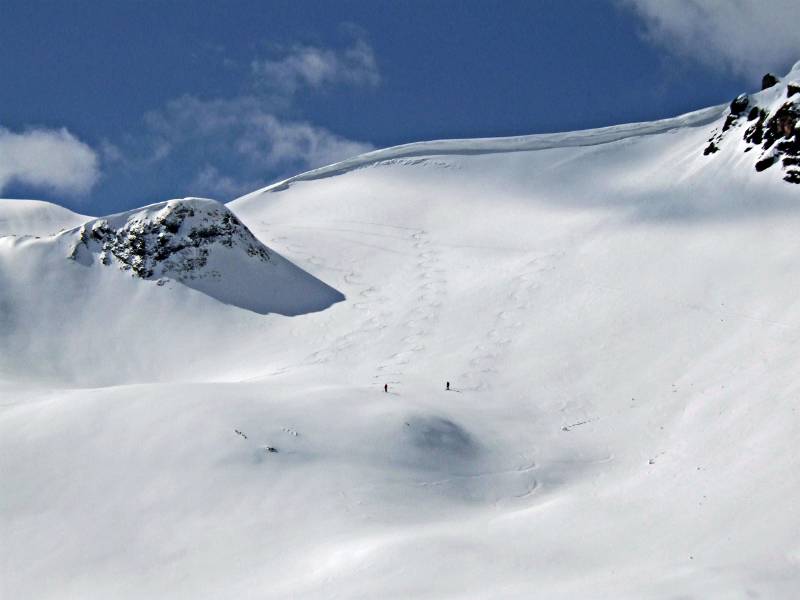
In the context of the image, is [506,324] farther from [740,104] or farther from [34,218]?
[34,218]

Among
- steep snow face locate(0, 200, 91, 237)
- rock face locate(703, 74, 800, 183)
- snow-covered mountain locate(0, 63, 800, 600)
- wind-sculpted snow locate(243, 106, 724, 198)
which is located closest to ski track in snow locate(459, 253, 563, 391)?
snow-covered mountain locate(0, 63, 800, 600)

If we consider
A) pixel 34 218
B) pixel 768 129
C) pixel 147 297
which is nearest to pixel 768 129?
pixel 768 129

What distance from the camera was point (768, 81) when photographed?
177 feet

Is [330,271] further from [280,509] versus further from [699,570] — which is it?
[699,570]

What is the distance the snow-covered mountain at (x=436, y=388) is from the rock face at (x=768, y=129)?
0.20 metres

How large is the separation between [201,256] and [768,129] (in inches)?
1133

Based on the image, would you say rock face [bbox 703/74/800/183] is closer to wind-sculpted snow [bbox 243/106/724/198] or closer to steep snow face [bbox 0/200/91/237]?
wind-sculpted snow [bbox 243/106/724/198]

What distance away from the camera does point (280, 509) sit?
25.0 meters

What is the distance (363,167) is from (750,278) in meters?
33.1

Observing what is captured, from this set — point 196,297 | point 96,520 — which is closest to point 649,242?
point 196,297

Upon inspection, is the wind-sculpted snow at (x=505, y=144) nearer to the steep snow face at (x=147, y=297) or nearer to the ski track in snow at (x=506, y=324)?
the steep snow face at (x=147, y=297)

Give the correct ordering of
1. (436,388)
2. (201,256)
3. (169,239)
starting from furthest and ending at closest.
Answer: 1. (169,239)
2. (201,256)
3. (436,388)

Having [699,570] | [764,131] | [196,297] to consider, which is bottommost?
[699,570]

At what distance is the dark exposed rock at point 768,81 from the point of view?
176 feet
